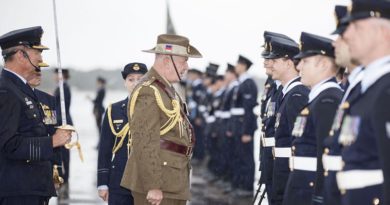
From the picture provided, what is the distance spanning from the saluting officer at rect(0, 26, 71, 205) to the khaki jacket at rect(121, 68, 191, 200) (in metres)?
0.62

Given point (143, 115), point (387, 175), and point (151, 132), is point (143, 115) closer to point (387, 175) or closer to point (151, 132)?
point (151, 132)

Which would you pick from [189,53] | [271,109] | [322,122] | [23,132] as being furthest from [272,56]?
[23,132]

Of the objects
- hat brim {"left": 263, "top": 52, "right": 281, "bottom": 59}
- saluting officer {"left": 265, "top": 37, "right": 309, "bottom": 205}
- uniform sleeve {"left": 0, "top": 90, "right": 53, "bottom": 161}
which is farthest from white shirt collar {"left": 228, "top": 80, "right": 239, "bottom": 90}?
uniform sleeve {"left": 0, "top": 90, "right": 53, "bottom": 161}

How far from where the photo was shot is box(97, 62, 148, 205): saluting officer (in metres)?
6.47

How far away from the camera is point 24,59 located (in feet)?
19.1

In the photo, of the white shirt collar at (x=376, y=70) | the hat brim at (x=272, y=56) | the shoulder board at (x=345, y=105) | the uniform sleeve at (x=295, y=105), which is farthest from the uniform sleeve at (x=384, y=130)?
the hat brim at (x=272, y=56)

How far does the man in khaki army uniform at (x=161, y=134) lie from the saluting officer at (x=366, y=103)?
176 cm

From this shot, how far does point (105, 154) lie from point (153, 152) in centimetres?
137

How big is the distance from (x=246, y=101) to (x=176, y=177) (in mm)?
6943

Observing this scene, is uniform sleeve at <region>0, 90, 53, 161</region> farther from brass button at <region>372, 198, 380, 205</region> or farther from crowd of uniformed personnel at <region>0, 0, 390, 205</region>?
brass button at <region>372, 198, 380, 205</region>

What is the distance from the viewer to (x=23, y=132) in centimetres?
565

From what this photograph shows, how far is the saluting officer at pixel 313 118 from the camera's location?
5121 millimetres

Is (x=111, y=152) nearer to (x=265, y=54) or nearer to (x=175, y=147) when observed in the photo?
(x=175, y=147)

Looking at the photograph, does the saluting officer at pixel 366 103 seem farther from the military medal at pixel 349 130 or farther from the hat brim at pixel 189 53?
the hat brim at pixel 189 53
